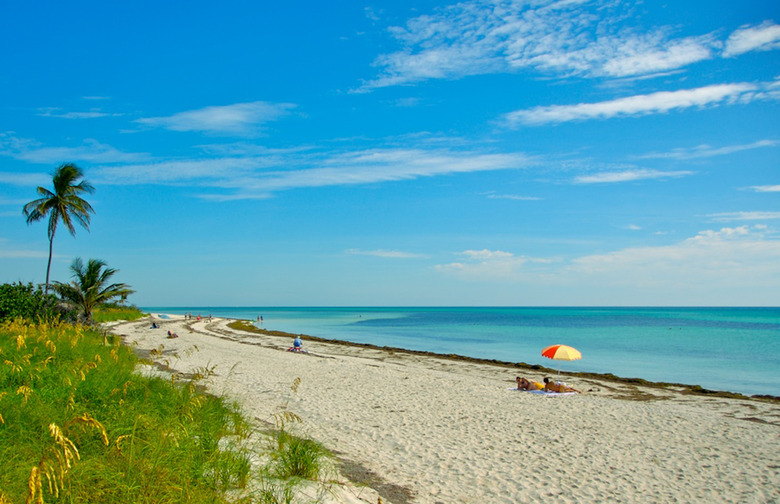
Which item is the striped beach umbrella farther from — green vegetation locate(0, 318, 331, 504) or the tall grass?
the tall grass

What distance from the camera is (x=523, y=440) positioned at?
8953 mm

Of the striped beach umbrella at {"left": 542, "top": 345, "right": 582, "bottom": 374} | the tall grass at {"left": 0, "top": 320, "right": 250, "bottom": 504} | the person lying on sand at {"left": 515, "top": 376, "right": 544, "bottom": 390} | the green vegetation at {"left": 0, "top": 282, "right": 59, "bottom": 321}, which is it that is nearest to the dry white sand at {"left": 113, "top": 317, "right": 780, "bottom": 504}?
the person lying on sand at {"left": 515, "top": 376, "right": 544, "bottom": 390}

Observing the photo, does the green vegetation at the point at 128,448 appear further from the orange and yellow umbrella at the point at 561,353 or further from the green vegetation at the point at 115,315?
the green vegetation at the point at 115,315

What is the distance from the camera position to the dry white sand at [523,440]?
21.6 feet

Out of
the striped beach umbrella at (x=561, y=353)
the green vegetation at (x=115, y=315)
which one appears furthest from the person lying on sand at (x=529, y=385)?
the green vegetation at (x=115, y=315)

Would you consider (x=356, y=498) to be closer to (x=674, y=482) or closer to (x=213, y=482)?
(x=213, y=482)

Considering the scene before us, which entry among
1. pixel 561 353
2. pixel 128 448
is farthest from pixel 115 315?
pixel 128 448

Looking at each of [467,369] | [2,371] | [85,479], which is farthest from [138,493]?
[467,369]

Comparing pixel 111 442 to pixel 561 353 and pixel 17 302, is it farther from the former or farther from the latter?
pixel 17 302

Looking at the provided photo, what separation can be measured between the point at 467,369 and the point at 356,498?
17.7m

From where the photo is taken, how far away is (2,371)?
6918mm

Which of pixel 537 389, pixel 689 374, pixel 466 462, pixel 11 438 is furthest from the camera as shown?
pixel 689 374

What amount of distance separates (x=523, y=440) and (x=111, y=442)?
6763mm

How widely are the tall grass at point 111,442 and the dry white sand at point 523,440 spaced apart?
4.74 ft
